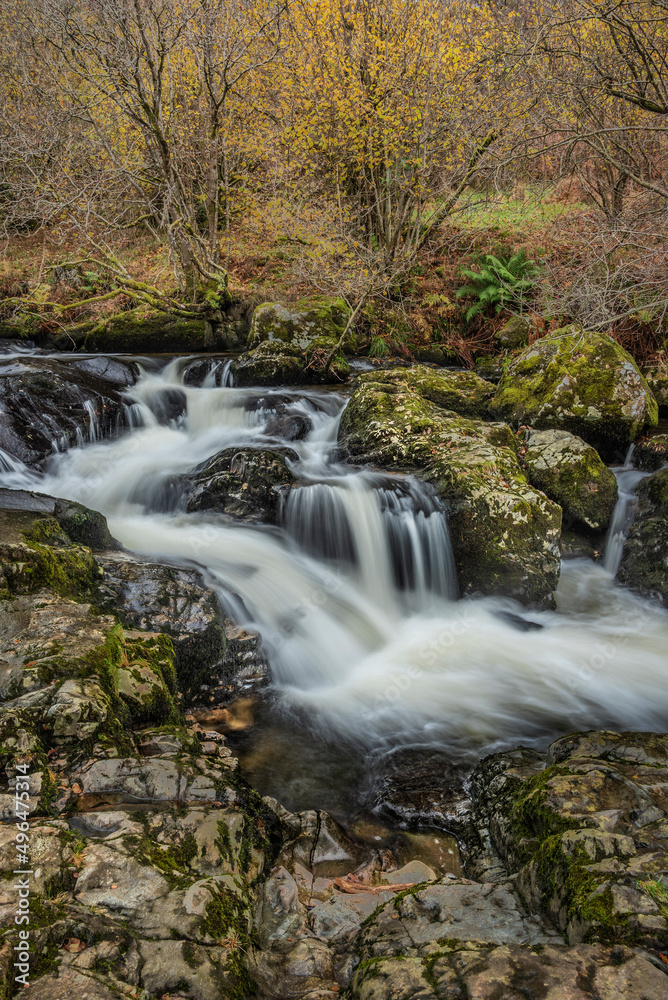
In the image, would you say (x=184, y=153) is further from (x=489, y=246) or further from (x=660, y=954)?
(x=660, y=954)

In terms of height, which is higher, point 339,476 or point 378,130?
point 378,130

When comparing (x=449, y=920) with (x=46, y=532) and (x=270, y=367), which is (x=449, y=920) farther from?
(x=270, y=367)

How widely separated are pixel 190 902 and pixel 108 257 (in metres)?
10.4

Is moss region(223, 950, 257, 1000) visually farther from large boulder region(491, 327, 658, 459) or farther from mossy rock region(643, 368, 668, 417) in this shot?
mossy rock region(643, 368, 668, 417)

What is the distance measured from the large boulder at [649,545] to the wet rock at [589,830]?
11.1 ft

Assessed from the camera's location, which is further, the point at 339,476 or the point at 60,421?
the point at 60,421

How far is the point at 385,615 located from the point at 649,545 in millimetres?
3081

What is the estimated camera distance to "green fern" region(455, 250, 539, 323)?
11.9 metres

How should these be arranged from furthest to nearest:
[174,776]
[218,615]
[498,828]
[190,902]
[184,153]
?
[184,153]
[218,615]
[498,828]
[174,776]
[190,902]

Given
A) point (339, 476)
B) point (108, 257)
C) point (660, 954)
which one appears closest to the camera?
point (660, 954)

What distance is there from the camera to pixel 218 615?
4.53 m

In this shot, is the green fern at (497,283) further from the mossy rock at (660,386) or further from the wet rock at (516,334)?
the mossy rock at (660,386)

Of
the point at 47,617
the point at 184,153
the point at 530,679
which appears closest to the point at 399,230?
the point at 184,153

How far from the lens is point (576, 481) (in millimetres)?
7094
